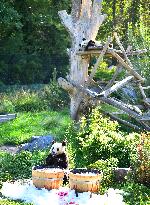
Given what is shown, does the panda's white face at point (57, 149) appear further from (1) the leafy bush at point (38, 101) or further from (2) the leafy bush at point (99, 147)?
(1) the leafy bush at point (38, 101)

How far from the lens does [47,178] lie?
294 inches

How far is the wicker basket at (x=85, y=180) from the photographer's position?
7297 mm

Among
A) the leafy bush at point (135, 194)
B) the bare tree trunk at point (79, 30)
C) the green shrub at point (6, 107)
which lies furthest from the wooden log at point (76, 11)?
the leafy bush at point (135, 194)

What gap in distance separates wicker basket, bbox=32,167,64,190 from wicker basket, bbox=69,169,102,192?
0.74ft

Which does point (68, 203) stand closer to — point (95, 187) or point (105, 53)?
point (95, 187)

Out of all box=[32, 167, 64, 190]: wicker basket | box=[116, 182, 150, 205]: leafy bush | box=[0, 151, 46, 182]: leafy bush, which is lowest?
box=[0, 151, 46, 182]: leafy bush

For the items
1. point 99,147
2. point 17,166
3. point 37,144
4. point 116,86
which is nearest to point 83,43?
point 116,86

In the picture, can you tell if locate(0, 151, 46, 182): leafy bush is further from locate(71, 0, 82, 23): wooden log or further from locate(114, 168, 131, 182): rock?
locate(71, 0, 82, 23): wooden log

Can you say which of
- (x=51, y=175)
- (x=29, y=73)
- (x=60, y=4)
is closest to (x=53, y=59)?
(x=29, y=73)

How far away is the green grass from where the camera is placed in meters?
13.1

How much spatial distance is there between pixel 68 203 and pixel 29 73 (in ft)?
71.9

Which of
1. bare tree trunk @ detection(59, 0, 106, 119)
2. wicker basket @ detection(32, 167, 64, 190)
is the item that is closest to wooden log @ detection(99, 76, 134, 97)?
bare tree trunk @ detection(59, 0, 106, 119)

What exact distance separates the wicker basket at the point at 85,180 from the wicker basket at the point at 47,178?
23 cm

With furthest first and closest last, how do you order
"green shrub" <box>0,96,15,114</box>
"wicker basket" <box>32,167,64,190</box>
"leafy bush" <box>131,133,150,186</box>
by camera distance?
"green shrub" <box>0,96,15,114</box>, "leafy bush" <box>131,133,150,186</box>, "wicker basket" <box>32,167,64,190</box>
